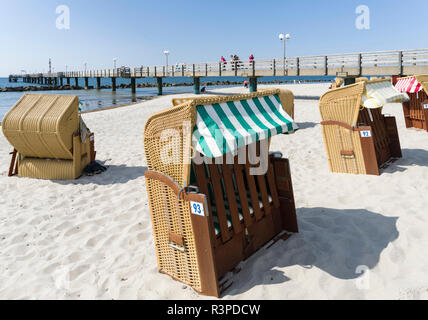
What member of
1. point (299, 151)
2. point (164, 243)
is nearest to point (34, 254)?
point (164, 243)

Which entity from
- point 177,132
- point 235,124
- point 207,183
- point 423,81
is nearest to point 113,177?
point 207,183

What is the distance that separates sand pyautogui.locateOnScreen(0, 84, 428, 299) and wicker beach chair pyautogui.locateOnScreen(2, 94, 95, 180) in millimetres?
353

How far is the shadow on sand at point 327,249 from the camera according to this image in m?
3.12

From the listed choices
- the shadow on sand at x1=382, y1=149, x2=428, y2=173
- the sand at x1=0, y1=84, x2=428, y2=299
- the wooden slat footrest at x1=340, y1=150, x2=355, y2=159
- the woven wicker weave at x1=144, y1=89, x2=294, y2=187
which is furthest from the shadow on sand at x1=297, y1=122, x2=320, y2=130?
the woven wicker weave at x1=144, y1=89, x2=294, y2=187

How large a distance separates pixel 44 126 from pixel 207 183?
4362 mm

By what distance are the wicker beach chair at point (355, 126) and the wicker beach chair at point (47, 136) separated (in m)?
4.92

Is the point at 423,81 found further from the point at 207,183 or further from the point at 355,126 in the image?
the point at 207,183

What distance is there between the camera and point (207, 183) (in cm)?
314

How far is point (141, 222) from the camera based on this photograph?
4.45m

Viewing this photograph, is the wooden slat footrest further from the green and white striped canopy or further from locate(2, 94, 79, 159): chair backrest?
locate(2, 94, 79, 159): chair backrest

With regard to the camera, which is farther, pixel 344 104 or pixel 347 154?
pixel 347 154

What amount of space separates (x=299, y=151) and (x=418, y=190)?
10.8ft

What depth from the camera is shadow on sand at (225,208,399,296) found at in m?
3.12
